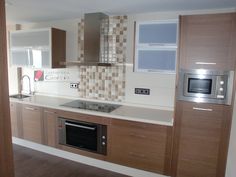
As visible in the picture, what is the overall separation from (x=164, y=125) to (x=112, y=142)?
0.76 meters

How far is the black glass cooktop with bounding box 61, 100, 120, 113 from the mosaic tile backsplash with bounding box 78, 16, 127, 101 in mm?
158

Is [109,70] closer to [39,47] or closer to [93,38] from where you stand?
[93,38]

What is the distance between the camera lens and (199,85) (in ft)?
6.75

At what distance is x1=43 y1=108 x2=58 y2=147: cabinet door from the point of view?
9.57 feet

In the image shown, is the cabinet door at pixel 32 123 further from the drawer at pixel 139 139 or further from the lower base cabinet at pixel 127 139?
the drawer at pixel 139 139

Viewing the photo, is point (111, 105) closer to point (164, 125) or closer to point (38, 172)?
point (164, 125)

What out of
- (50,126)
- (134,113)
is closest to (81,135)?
(50,126)

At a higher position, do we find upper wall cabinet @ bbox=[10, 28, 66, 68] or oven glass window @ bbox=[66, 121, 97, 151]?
upper wall cabinet @ bbox=[10, 28, 66, 68]

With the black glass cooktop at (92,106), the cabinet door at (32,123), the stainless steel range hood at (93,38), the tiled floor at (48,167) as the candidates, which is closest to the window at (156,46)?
the stainless steel range hood at (93,38)

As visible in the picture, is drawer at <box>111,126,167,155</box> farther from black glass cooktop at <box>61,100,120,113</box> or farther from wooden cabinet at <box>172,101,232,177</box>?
black glass cooktop at <box>61,100,120,113</box>

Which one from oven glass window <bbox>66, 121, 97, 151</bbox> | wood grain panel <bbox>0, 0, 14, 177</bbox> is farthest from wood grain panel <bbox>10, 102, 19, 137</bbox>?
wood grain panel <bbox>0, 0, 14, 177</bbox>

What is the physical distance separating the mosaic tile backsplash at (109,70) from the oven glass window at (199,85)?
114 centimetres

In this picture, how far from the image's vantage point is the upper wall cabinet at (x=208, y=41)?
1898mm

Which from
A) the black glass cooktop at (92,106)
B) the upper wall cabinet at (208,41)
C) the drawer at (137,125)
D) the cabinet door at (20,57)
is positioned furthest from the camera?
the cabinet door at (20,57)
